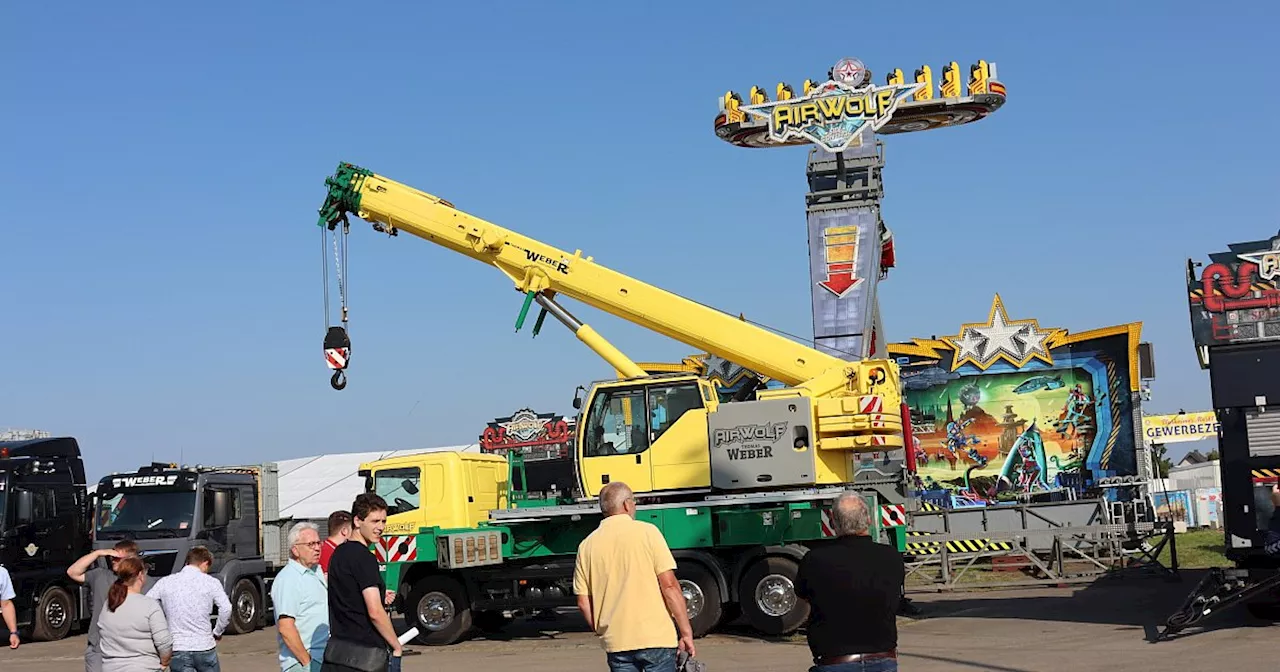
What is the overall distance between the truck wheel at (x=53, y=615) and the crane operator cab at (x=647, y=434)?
1083 centimetres

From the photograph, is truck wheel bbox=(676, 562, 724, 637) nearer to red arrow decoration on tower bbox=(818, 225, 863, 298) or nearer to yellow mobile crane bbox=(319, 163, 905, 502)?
yellow mobile crane bbox=(319, 163, 905, 502)

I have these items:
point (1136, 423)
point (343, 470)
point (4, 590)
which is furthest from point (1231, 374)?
point (343, 470)

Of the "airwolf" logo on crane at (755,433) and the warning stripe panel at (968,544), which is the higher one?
the "airwolf" logo on crane at (755,433)

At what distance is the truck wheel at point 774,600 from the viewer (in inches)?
677

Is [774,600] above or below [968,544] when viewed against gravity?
below

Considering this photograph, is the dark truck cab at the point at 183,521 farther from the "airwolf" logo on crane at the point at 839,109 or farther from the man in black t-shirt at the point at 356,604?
the man in black t-shirt at the point at 356,604

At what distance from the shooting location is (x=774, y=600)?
17266mm

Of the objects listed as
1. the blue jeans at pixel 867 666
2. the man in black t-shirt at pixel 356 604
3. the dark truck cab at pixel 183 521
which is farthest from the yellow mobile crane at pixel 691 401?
the blue jeans at pixel 867 666

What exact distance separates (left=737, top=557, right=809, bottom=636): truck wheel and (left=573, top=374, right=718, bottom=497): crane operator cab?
145 cm

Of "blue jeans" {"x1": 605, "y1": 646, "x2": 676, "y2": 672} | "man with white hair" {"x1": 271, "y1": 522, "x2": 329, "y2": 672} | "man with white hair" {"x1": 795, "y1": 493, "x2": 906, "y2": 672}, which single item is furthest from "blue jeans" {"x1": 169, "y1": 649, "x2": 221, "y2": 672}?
"man with white hair" {"x1": 795, "y1": 493, "x2": 906, "y2": 672}

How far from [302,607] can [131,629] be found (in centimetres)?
123

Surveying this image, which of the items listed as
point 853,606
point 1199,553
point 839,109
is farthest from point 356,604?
point 1199,553

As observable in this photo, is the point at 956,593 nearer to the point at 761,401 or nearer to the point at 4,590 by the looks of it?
the point at 761,401

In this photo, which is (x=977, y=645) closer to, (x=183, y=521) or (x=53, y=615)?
(x=183, y=521)
